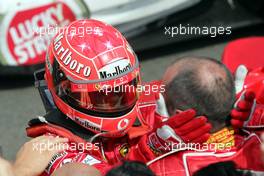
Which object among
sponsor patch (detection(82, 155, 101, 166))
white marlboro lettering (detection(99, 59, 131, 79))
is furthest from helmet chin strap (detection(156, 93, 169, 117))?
sponsor patch (detection(82, 155, 101, 166))

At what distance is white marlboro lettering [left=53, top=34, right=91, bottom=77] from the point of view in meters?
1.84

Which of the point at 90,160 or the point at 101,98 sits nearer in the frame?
the point at 90,160

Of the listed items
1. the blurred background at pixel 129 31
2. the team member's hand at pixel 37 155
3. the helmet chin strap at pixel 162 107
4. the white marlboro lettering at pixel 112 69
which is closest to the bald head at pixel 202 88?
the helmet chin strap at pixel 162 107

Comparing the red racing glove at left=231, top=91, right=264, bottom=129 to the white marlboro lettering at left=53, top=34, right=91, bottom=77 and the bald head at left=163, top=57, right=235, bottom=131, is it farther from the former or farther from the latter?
the white marlboro lettering at left=53, top=34, right=91, bottom=77

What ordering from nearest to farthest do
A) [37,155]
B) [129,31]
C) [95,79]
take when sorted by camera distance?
[37,155]
[95,79]
[129,31]

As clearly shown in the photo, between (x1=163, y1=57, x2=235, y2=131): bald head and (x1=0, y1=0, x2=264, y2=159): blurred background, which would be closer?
(x1=163, y1=57, x2=235, y2=131): bald head

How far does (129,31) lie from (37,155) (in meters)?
2.11

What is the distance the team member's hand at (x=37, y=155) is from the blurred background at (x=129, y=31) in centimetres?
136

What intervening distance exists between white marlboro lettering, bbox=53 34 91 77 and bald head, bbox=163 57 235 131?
10.3 inches

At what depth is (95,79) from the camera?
1.83 metres

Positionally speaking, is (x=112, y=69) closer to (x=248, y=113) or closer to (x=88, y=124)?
(x=88, y=124)

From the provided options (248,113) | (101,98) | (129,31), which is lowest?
(129,31)

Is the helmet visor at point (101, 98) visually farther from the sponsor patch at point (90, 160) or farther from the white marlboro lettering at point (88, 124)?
the sponsor patch at point (90, 160)

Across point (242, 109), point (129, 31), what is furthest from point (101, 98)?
point (129, 31)
